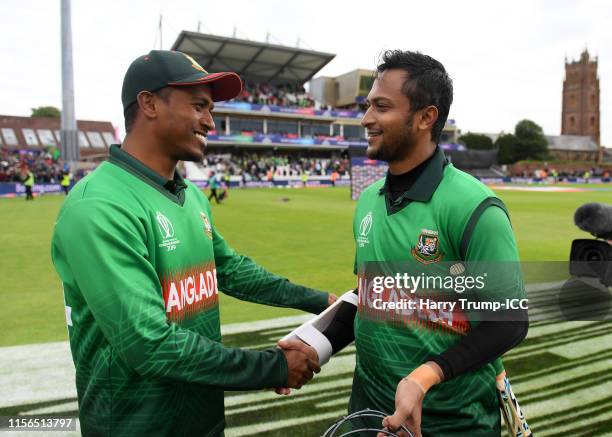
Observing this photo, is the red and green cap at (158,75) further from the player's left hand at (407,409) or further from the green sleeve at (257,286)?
the player's left hand at (407,409)

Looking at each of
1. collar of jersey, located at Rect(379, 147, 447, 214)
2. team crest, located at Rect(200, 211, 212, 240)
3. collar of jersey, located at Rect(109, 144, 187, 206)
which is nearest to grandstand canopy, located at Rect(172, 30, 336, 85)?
team crest, located at Rect(200, 211, 212, 240)

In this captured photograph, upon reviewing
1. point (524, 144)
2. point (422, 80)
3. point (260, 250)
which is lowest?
point (260, 250)

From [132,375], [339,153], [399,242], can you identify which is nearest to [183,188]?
[132,375]

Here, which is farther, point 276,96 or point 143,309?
point 276,96

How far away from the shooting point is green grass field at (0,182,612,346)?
583 centimetres

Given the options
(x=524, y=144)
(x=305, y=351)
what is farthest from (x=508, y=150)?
(x=305, y=351)

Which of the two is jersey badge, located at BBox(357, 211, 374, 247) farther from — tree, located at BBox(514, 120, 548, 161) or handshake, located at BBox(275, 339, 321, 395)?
tree, located at BBox(514, 120, 548, 161)

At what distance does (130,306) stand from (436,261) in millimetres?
1159

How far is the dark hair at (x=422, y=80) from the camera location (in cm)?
197

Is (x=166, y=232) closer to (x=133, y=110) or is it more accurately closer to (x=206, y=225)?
(x=206, y=225)

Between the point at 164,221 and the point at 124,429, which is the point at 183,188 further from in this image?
the point at 124,429

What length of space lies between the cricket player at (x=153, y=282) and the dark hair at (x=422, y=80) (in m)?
0.76

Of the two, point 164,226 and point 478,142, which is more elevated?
point 478,142

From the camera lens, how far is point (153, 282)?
1684 mm
